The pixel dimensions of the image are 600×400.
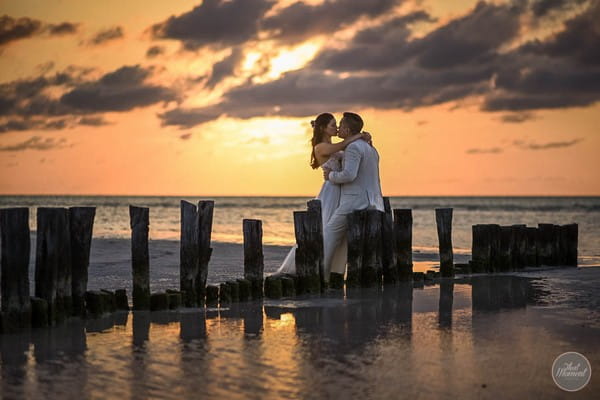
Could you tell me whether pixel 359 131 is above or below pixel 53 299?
above

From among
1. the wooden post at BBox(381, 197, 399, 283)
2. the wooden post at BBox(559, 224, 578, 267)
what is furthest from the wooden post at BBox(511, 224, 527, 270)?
the wooden post at BBox(381, 197, 399, 283)

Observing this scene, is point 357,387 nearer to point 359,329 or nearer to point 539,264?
point 359,329

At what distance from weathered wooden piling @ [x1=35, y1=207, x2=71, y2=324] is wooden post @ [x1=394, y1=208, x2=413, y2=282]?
5904 millimetres

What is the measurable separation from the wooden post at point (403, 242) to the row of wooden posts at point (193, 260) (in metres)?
0.02

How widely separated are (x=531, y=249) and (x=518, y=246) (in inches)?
20.8

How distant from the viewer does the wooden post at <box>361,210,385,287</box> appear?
12.5 metres

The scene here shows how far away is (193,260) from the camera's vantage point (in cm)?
1053

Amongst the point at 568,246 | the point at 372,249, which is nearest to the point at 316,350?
the point at 372,249

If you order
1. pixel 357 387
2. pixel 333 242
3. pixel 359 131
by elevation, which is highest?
pixel 359 131

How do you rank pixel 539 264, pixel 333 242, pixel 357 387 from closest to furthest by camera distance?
1. pixel 357 387
2. pixel 333 242
3. pixel 539 264

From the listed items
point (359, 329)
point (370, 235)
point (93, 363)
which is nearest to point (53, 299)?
point (93, 363)

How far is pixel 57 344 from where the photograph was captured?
25.7 ft

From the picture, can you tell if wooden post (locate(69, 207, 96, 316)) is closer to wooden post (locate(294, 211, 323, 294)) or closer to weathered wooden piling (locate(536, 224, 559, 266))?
wooden post (locate(294, 211, 323, 294))

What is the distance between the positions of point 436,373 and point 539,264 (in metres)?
10.4
